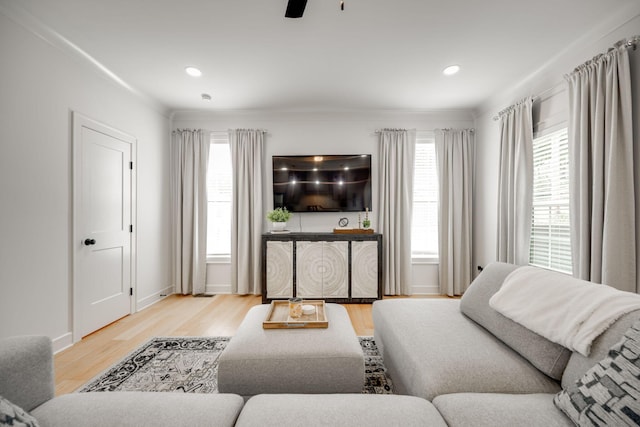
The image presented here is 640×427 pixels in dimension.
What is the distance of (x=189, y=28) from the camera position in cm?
222

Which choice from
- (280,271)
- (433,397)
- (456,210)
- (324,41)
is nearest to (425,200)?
(456,210)

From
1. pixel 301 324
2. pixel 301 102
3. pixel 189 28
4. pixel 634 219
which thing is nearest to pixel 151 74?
pixel 189 28

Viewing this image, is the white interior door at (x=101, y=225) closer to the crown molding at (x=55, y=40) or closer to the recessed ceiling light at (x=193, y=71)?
the crown molding at (x=55, y=40)

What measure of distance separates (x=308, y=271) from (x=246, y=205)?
4.24ft

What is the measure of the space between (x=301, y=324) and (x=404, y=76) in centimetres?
273

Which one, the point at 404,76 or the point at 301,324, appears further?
the point at 404,76

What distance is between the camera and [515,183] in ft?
9.84

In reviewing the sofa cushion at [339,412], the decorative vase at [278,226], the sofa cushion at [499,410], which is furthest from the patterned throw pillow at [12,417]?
the decorative vase at [278,226]

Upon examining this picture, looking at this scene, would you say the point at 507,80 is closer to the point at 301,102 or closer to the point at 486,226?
the point at 486,226

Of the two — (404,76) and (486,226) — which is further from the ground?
(404,76)

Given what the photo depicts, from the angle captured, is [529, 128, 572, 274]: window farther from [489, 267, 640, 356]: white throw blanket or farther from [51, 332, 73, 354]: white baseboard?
[51, 332, 73, 354]: white baseboard

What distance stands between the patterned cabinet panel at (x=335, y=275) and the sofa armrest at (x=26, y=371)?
9.07 feet

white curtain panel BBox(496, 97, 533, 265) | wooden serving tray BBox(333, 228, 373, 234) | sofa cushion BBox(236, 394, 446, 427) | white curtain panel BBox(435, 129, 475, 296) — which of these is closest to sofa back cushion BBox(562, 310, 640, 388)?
sofa cushion BBox(236, 394, 446, 427)

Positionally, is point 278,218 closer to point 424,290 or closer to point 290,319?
point 290,319
